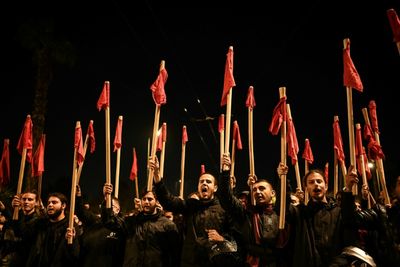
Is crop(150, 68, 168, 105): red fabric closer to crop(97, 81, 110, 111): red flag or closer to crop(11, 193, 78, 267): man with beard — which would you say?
crop(97, 81, 110, 111): red flag

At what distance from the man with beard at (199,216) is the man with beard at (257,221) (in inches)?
9.7

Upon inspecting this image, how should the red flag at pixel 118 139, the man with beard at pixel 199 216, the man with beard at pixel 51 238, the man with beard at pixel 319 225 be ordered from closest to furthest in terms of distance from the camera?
the man with beard at pixel 319 225 < the man with beard at pixel 199 216 < the man with beard at pixel 51 238 < the red flag at pixel 118 139

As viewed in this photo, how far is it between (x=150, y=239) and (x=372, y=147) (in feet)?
11.6

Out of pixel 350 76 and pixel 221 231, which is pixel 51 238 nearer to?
pixel 221 231

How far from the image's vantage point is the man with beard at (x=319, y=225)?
4090mm

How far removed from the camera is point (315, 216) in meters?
4.46

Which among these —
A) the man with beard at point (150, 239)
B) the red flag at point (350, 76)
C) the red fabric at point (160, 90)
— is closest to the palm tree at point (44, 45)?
the red fabric at point (160, 90)

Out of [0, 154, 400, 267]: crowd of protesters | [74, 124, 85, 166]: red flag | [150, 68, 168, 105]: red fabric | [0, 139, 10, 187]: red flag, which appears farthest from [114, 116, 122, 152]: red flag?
[0, 139, 10, 187]: red flag

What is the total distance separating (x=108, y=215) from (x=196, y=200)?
45.0 inches

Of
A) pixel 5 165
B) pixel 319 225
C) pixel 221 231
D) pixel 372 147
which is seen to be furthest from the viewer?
pixel 5 165

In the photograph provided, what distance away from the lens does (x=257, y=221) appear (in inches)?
183

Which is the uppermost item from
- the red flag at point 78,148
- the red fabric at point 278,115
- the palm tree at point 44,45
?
the palm tree at point 44,45

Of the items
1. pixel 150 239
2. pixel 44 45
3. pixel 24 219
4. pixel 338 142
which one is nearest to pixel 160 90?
pixel 150 239

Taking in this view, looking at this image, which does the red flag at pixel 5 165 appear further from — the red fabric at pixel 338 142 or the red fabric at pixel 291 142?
the red fabric at pixel 338 142
